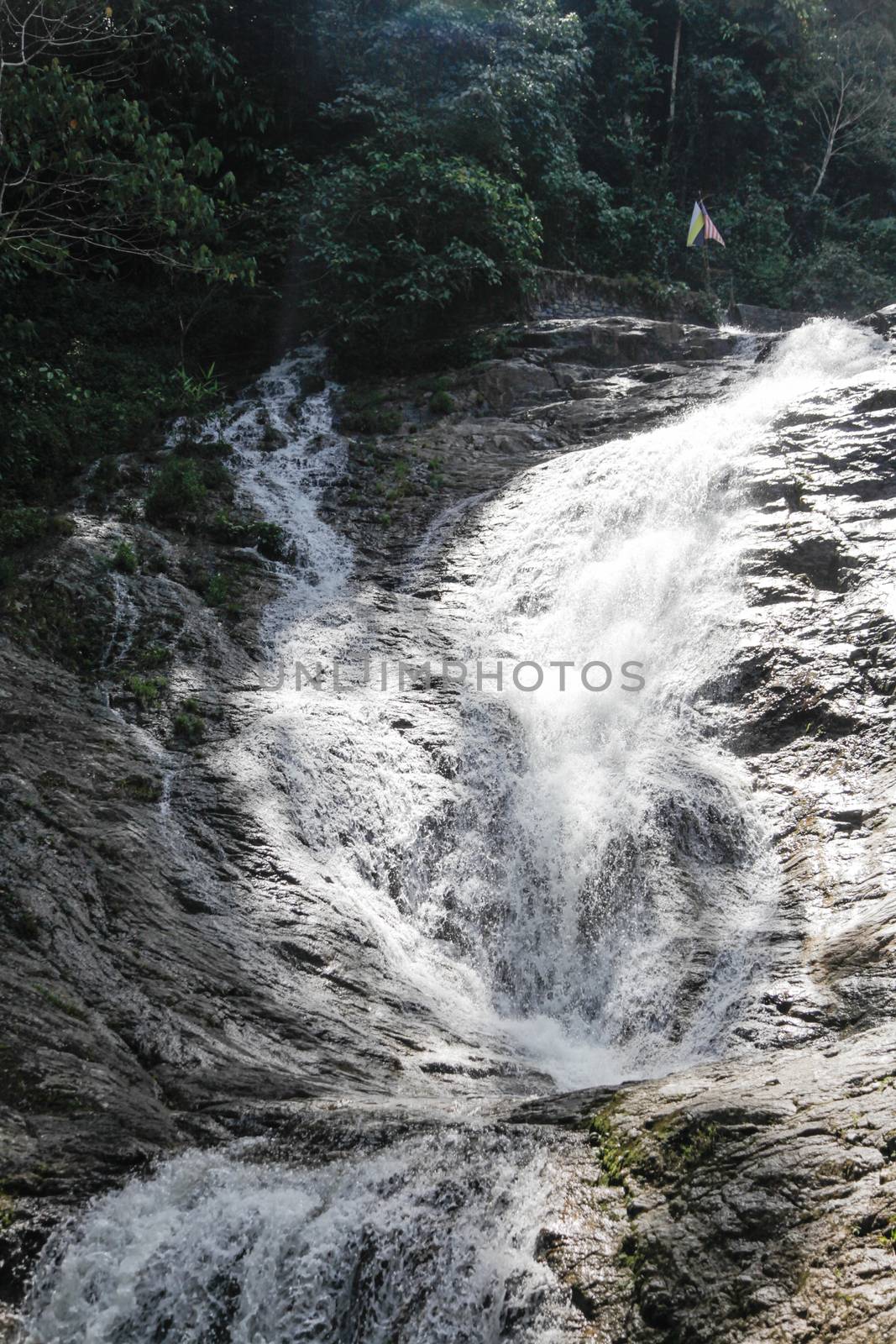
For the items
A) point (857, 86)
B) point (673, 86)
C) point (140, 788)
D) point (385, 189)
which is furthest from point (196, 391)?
point (857, 86)

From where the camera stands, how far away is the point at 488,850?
867cm

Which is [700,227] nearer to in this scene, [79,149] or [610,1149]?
[79,149]

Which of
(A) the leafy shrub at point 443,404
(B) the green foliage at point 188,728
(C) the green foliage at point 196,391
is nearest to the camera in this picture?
(B) the green foliage at point 188,728

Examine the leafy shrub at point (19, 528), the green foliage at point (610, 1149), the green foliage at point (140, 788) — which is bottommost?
the green foliage at point (610, 1149)

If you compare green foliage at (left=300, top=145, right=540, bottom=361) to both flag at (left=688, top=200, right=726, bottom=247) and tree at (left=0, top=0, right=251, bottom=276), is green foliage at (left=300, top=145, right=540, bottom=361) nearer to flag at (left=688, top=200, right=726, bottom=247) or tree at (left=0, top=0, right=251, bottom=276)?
flag at (left=688, top=200, right=726, bottom=247)

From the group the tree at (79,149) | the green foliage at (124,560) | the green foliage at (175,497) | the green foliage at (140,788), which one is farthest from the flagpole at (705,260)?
the green foliage at (140,788)

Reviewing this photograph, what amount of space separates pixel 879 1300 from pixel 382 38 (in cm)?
2171

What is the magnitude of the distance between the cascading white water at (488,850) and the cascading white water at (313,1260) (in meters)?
0.01

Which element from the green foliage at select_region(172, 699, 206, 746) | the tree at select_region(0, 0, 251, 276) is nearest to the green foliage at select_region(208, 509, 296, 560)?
the tree at select_region(0, 0, 251, 276)

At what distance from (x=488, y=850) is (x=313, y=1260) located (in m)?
4.44

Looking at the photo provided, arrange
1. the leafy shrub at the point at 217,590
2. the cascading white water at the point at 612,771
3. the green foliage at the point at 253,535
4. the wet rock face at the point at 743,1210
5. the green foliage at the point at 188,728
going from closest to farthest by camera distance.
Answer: the wet rock face at the point at 743,1210, the cascading white water at the point at 612,771, the green foliage at the point at 188,728, the leafy shrub at the point at 217,590, the green foliage at the point at 253,535

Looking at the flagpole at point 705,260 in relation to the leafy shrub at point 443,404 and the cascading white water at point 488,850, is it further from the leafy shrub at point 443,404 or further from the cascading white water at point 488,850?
the leafy shrub at point 443,404

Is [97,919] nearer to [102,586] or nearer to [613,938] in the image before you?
[613,938]

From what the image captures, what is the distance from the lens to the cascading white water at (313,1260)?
14.0 feet
